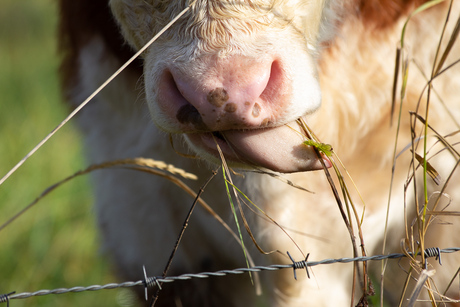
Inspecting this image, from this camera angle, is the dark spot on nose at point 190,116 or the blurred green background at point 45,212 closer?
the dark spot on nose at point 190,116

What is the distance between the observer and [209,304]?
243 centimetres

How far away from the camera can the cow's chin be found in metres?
1.31

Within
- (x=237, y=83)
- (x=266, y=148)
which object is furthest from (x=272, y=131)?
(x=237, y=83)

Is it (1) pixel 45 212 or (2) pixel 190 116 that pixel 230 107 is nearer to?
(2) pixel 190 116

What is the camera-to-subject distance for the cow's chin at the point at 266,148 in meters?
1.31

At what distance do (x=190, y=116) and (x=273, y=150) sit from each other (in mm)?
179

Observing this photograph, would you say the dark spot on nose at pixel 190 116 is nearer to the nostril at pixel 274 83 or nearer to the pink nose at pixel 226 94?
the pink nose at pixel 226 94

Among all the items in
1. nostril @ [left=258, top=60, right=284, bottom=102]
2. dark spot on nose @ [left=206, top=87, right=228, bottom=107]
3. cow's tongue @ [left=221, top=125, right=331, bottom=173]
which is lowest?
cow's tongue @ [left=221, top=125, right=331, bottom=173]

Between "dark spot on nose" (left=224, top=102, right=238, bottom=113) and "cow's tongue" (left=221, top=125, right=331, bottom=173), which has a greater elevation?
"dark spot on nose" (left=224, top=102, right=238, bottom=113)

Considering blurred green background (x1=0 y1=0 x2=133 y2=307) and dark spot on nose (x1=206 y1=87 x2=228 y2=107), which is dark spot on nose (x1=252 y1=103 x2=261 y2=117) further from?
blurred green background (x1=0 y1=0 x2=133 y2=307)

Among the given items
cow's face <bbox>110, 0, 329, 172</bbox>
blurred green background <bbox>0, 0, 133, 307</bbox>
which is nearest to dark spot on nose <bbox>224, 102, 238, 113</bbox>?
cow's face <bbox>110, 0, 329, 172</bbox>

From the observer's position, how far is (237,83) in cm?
124

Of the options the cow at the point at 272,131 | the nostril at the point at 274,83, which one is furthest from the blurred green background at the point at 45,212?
the nostril at the point at 274,83

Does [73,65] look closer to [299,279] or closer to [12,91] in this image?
[299,279]
